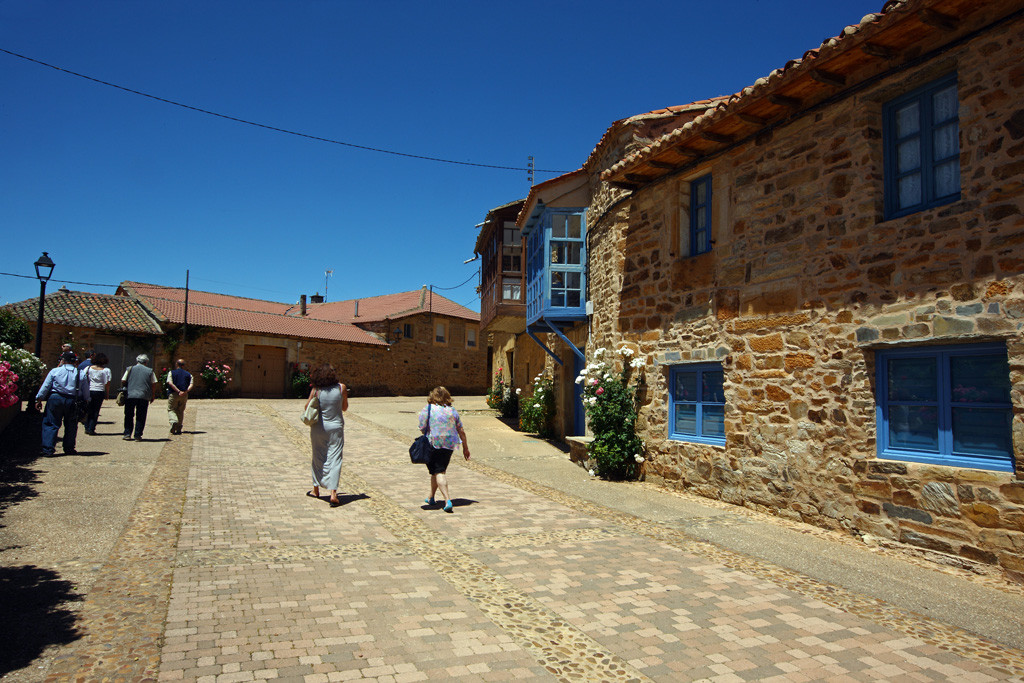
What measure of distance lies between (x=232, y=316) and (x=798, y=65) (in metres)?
24.9

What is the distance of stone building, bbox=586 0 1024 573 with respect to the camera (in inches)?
206

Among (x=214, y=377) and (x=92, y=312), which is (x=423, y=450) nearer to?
(x=214, y=377)

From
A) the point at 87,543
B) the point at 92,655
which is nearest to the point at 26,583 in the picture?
the point at 87,543

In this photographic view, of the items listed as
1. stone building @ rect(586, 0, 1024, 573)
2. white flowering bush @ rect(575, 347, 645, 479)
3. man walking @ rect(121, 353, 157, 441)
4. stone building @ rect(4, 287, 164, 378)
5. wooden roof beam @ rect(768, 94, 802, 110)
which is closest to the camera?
stone building @ rect(586, 0, 1024, 573)

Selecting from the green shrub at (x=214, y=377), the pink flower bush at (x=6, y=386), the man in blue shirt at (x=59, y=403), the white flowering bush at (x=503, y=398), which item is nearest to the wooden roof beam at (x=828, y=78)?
the pink flower bush at (x=6, y=386)

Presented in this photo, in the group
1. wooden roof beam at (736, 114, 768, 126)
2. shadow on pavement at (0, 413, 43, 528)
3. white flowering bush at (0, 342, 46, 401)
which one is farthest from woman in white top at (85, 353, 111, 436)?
wooden roof beam at (736, 114, 768, 126)

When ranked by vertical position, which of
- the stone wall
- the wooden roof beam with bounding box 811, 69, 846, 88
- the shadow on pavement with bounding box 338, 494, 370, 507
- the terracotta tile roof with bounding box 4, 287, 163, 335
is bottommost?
the shadow on pavement with bounding box 338, 494, 370, 507

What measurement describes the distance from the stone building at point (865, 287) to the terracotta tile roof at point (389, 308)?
81.1ft

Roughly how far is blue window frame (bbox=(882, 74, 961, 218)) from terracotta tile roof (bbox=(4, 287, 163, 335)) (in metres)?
22.1

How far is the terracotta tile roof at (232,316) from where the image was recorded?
24656 mm

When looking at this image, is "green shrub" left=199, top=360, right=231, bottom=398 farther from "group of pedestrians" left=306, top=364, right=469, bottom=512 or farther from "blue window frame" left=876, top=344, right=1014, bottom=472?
"blue window frame" left=876, top=344, right=1014, bottom=472

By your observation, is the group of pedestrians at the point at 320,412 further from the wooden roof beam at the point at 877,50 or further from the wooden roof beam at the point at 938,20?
the wooden roof beam at the point at 938,20

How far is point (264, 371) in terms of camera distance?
26.3 meters

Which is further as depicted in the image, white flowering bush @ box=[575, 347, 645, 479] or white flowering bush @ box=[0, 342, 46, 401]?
white flowering bush @ box=[0, 342, 46, 401]
